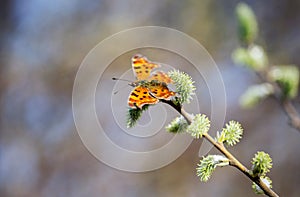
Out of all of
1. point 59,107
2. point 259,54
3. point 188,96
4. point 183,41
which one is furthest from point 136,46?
point 188,96

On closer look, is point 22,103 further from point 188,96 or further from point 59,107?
point 188,96

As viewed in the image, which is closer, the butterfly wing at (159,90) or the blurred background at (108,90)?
the butterfly wing at (159,90)

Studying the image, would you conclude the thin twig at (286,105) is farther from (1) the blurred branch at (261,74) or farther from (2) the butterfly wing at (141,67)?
(2) the butterfly wing at (141,67)

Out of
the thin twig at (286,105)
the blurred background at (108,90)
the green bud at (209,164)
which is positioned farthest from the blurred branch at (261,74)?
the blurred background at (108,90)

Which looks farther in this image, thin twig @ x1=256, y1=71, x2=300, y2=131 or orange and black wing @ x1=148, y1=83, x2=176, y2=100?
thin twig @ x1=256, y1=71, x2=300, y2=131

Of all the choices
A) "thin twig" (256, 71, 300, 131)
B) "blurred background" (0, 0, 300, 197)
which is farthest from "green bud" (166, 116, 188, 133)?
"blurred background" (0, 0, 300, 197)

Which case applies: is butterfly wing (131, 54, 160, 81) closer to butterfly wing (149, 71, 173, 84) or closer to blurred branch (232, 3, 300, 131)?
butterfly wing (149, 71, 173, 84)

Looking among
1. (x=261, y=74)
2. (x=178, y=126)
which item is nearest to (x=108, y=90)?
(x=261, y=74)

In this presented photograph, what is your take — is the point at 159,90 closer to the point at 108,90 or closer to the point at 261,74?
the point at 261,74
